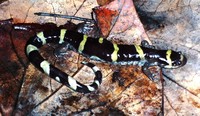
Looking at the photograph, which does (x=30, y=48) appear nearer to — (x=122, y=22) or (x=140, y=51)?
(x=122, y=22)

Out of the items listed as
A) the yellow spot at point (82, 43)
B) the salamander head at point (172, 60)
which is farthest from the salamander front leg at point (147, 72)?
the yellow spot at point (82, 43)

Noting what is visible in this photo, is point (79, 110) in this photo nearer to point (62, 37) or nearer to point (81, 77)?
point (81, 77)

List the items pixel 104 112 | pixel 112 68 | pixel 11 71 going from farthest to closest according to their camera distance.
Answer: pixel 112 68
pixel 11 71
pixel 104 112

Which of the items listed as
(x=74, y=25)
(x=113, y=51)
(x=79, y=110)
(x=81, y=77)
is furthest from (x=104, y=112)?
(x=74, y=25)

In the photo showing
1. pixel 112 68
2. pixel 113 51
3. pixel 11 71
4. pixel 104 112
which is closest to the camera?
pixel 104 112

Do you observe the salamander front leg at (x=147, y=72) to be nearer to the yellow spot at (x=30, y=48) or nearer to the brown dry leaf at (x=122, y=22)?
the brown dry leaf at (x=122, y=22)

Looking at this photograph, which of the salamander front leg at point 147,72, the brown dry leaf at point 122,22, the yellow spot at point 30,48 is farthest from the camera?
the brown dry leaf at point 122,22

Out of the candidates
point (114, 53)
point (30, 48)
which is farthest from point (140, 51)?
point (30, 48)

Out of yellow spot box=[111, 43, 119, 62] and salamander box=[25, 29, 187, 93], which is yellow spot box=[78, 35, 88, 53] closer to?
salamander box=[25, 29, 187, 93]

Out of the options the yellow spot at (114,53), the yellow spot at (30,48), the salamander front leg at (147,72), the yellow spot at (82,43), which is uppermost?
the yellow spot at (30,48)
